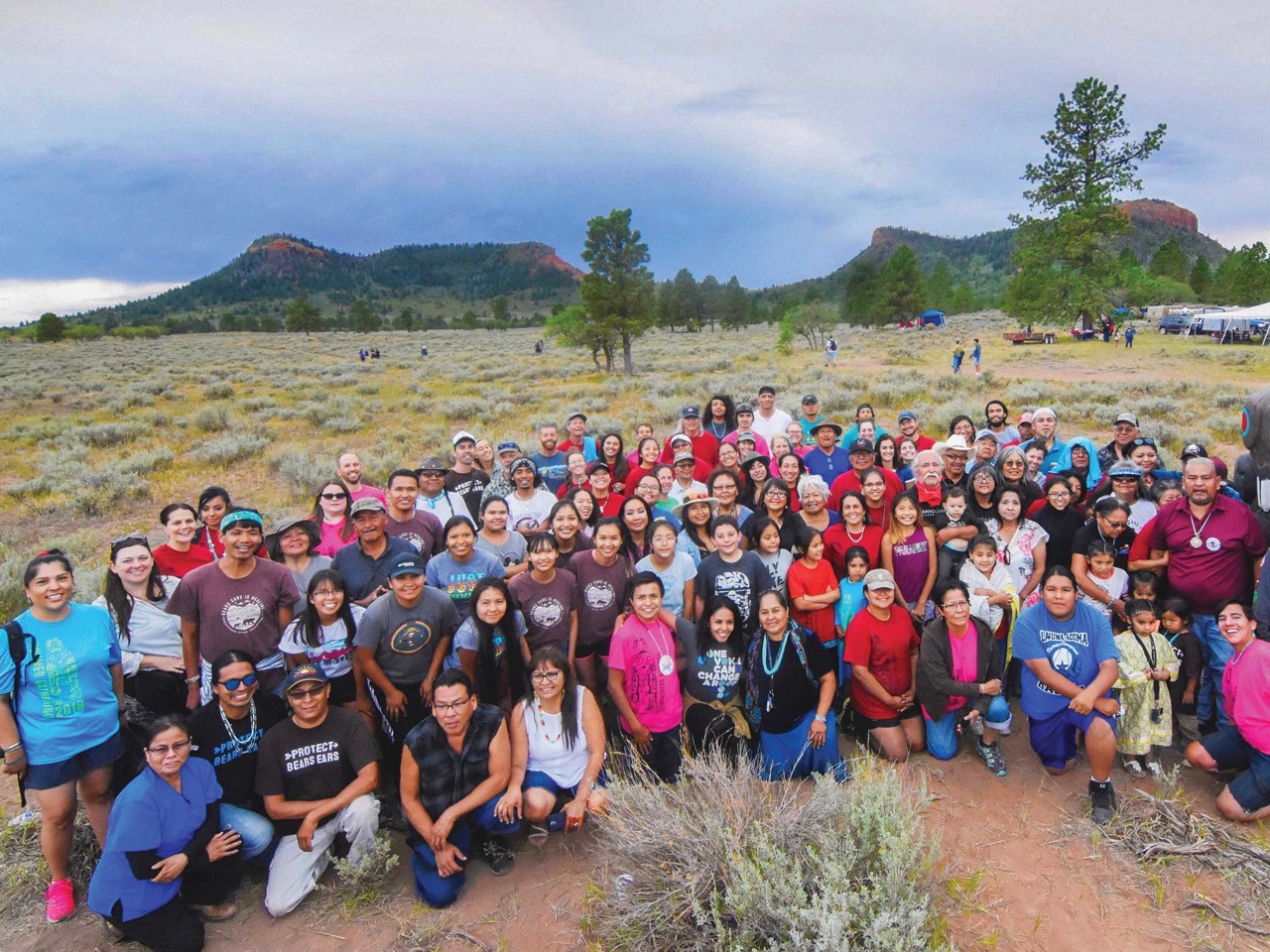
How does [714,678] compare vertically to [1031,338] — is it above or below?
below

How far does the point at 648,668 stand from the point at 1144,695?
339 cm

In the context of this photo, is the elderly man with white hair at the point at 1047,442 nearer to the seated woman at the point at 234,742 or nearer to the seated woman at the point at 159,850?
the seated woman at the point at 234,742

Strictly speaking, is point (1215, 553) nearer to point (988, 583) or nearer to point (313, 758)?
point (988, 583)

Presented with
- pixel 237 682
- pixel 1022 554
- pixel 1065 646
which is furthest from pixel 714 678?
pixel 237 682

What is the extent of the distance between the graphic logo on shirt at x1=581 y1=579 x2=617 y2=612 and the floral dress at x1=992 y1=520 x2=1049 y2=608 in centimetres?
308

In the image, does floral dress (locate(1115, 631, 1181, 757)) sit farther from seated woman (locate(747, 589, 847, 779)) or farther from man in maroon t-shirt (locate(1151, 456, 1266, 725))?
seated woman (locate(747, 589, 847, 779))

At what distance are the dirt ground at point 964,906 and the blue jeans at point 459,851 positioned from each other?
0.25 feet

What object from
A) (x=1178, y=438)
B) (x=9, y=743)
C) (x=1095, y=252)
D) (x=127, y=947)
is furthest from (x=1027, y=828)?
(x=1095, y=252)

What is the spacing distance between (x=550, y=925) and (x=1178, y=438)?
13802mm

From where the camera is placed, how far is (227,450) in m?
14.4

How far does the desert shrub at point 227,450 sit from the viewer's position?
14.3 m

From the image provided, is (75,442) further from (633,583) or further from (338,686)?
(633,583)

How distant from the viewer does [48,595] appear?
3484 millimetres

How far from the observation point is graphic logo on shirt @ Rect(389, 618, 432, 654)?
4.25m
